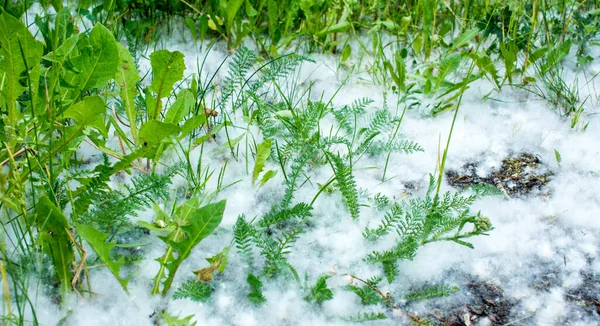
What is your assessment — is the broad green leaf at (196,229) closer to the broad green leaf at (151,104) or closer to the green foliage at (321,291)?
the green foliage at (321,291)

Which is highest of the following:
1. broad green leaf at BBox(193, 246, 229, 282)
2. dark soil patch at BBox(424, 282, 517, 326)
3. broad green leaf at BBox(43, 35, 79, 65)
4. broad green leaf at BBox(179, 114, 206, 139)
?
broad green leaf at BBox(43, 35, 79, 65)

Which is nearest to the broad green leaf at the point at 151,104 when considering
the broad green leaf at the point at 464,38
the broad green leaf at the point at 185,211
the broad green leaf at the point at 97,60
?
the broad green leaf at the point at 97,60

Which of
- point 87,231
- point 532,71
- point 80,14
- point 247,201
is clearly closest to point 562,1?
point 532,71

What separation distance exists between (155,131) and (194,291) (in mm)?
464

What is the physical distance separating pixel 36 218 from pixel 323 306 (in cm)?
76

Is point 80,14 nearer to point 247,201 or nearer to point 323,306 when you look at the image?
point 247,201

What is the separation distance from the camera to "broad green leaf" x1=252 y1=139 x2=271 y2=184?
5.88 ft

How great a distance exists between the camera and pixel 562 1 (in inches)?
103

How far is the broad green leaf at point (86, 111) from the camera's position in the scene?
151 centimetres

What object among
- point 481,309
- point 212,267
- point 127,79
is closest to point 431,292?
point 481,309

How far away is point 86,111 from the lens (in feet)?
5.04

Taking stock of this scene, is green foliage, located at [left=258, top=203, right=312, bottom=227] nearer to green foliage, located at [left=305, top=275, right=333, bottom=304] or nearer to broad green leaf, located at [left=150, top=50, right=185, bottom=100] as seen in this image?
green foliage, located at [left=305, top=275, right=333, bottom=304]

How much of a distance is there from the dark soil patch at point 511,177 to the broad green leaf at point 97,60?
1.14 m

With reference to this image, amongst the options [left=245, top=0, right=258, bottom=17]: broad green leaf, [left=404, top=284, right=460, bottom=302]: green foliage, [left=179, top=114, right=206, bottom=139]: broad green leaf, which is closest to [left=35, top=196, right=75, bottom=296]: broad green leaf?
[left=179, top=114, right=206, bottom=139]: broad green leaf
